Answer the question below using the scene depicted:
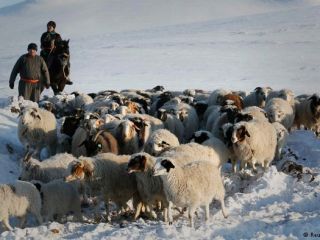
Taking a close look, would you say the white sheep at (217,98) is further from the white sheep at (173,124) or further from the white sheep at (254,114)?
the white sheep at (254,114)

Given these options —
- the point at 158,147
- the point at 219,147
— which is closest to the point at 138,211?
the point at 158,147

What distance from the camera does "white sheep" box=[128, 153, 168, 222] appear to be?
868cm

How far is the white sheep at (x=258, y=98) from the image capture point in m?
16.9

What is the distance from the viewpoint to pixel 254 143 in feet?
36.0

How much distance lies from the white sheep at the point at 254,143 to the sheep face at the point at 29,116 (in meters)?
4.48

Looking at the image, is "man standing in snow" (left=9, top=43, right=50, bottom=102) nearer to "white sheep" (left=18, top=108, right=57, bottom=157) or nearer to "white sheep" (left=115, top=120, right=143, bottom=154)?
"white sheep" (left=18, top=108, right=57, bottom=157)

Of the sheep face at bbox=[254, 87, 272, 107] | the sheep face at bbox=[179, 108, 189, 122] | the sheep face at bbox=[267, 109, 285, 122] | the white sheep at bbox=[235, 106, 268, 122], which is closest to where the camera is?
the white sheep at bbox=[235, 106, 268, 122]

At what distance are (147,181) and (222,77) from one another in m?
30.8

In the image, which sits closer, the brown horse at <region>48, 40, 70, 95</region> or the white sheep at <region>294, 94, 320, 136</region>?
the white sheep at <region>294, 94, 320, 136</region>

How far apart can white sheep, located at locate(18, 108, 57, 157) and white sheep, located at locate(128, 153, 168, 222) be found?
13.3 feet

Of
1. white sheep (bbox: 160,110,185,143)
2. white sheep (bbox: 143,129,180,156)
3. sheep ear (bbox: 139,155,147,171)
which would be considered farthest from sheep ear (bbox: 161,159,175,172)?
white sheep (bbox: 160,110,185,143)

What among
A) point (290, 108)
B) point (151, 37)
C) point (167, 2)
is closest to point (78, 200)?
point (290, 108)

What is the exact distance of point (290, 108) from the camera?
14.9 metres

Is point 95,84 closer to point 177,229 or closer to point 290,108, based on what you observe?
point 290,108
